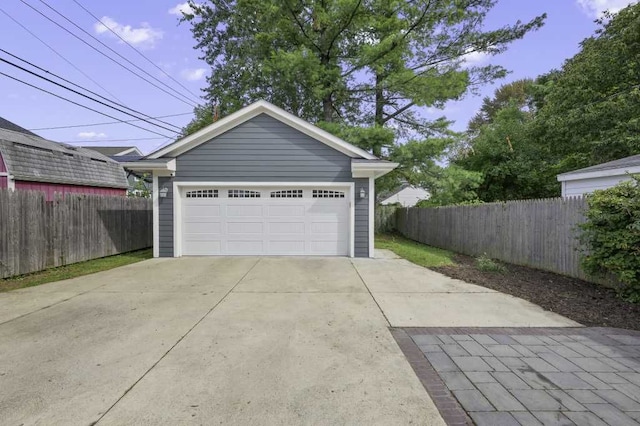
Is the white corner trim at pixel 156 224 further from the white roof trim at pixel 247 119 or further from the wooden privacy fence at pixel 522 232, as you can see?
the wooden privacy fence at pixel 522 232

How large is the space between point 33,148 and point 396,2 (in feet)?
52.4

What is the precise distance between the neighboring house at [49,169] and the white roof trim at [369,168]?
1078cm

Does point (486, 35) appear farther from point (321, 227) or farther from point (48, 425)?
point (48, 425)

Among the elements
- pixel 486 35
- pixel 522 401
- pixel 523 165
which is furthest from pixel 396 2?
pixel 522 401

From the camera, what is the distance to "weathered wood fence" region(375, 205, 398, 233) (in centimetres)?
2233

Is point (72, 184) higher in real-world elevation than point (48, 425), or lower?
higher

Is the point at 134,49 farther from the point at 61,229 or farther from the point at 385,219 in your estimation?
the point at 385,219

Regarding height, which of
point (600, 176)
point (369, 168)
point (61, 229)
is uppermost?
point (369, 168)

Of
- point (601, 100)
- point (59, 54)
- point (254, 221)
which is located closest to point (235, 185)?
point (254, 221)

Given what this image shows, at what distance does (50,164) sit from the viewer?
15078 millimetres

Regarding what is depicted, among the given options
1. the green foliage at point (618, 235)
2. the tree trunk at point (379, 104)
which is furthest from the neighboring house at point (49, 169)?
the green foliage at point (618, 235)

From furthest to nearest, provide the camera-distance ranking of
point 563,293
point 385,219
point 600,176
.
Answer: point 385,219 → point 600,176 → point 563,293

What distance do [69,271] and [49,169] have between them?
9.22m

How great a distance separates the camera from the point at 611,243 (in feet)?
17.1
